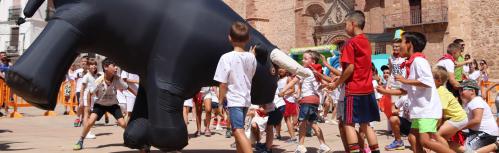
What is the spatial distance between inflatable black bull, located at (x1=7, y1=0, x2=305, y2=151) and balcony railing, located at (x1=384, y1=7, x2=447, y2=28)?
16768mm

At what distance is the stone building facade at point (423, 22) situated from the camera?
62.8 ft

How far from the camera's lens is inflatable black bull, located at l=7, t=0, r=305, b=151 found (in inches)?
162

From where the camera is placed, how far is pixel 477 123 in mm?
4949

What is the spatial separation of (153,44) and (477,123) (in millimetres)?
3500

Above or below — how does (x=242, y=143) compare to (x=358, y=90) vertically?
below

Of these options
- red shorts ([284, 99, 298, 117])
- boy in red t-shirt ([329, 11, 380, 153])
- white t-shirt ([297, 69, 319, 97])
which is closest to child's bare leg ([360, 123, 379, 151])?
boy in red t-shirt ([329, 11, 380, 153])

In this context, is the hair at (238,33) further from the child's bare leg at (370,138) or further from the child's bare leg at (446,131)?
the child's bare leg at (446,131)

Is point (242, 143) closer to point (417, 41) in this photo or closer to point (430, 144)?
point (430, 144)

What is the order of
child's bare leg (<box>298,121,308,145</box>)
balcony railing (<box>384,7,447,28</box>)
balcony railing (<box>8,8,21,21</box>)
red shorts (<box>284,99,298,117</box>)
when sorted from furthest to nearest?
balcony railing (<box>8,8,21,21</box>), balcony railing (<box>384,7,447,28</box>), red shorts (<box>284,99,298,117</box>), child's bare leg (<box>298,121,308,145</box>)

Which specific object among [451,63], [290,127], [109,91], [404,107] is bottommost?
[290,127]

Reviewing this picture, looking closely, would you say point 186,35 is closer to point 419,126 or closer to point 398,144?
point 419,126

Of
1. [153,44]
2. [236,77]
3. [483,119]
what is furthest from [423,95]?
[153,44]

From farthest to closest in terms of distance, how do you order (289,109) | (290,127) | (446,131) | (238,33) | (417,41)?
(289,109), (290,127), (446,131), (417,41), (238,33)

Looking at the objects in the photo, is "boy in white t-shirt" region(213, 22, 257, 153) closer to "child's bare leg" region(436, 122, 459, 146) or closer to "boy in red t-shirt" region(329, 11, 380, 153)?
"boy in red t-shirt" region(329, 11, 380, 153)
